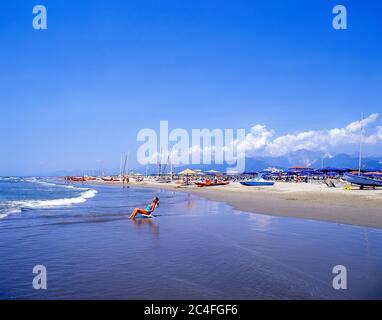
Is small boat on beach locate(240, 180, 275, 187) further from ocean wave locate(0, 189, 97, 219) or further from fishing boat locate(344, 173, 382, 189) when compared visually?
ocean wave locate(0, 189, 97, 219)

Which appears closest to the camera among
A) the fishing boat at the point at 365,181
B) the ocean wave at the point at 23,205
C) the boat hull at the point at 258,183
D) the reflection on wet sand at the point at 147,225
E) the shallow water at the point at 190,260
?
the shallow water at the point at 190,260

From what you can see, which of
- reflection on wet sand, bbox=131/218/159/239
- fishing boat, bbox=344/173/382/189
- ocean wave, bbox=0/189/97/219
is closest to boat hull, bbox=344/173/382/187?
fishing boat, bbox=344/173/382/189

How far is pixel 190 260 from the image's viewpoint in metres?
8.42

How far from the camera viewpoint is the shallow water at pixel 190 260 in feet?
20.4

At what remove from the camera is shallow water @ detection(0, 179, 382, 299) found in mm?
6223

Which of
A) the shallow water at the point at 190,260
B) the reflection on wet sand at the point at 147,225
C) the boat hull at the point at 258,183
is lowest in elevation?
the boat hull at the point at 258,183

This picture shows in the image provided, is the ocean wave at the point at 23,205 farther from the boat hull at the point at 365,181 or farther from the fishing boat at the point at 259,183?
the fishing boat at the point at 259,183

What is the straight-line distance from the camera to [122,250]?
962cm

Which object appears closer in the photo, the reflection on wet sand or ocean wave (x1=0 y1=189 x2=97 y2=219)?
the reflection on wet sand

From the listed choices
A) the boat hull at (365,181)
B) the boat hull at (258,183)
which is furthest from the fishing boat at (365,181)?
the boat hull at (258,183)
